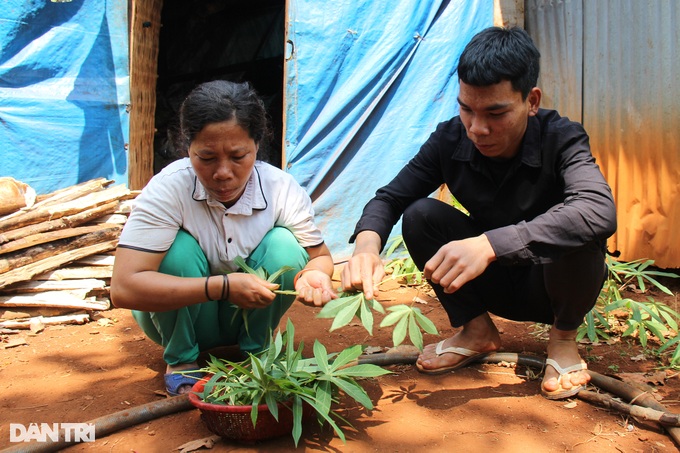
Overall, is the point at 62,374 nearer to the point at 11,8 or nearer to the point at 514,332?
the point at 514,332

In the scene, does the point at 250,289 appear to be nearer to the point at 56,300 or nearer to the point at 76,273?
the point at 56,300

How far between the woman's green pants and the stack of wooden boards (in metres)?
1.49

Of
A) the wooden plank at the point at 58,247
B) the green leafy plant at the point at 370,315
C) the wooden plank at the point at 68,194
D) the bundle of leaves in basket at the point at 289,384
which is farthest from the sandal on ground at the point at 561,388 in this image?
the wooden plank at the point at 68,194

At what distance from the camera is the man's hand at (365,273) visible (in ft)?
7.26

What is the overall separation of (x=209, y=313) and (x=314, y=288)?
0.58 metres

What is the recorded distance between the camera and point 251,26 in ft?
26.6

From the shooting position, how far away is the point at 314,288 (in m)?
2.36

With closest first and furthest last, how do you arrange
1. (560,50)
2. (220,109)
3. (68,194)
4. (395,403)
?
(220,109)
(395,403)
(68,194)
(560,50)

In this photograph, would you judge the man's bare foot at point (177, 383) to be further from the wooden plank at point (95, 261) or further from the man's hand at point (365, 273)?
the wooden plank at point (95, 261)

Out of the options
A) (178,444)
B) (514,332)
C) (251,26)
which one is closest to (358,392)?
(178,444)

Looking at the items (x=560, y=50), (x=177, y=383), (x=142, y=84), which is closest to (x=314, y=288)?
(x=177, y=383)

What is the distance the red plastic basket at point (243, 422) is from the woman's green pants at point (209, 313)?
467 millimetres

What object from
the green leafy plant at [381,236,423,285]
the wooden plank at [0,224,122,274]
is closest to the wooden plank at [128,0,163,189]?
the wooden plank at [0,224,122,274]

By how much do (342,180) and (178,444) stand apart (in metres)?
3.32
